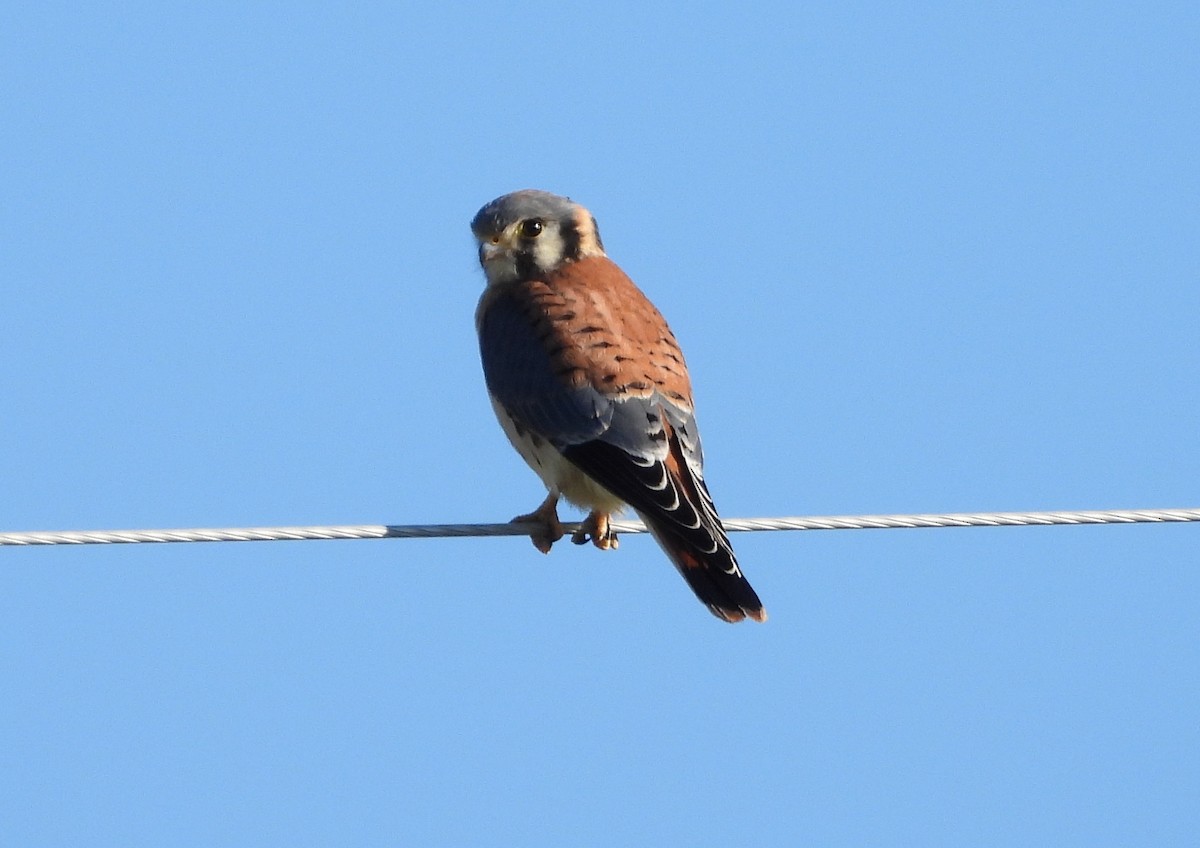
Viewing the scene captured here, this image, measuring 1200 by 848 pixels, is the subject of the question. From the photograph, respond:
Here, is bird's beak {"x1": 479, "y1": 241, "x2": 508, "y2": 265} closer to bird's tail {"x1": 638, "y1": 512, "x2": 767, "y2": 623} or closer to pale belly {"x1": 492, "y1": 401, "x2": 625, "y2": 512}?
pale belly {"x1": 492, "y1": 401, "x2": 625, "y2": 512}

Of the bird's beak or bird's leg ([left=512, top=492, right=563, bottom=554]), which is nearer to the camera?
bird's leg ([left=512, top=492, right=563, bottom=554])

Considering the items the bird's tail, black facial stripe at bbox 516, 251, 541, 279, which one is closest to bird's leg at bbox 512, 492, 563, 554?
the bird's tail

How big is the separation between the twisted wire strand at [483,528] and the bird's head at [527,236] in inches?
61.8

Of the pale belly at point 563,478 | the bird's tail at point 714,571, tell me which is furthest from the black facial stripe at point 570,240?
the bird's tail at point 714,571

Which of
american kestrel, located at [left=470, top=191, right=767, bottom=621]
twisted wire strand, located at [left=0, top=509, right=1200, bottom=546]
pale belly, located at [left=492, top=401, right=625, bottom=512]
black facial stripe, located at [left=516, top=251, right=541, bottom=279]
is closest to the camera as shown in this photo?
twisted wire strand, located at [left=0, top=509, right=1200, bottom=546]

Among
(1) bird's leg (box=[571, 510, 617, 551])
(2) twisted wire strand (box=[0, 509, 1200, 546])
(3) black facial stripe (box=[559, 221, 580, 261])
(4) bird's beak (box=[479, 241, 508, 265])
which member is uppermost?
(3) black facial stripe (box=[559, 221, 580, 261])

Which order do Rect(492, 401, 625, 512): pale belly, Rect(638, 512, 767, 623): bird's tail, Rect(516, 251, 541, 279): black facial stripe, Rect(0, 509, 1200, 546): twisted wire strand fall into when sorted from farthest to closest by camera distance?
Rect(516, 251, 541, 279): black facial stripe → Rect(492, 401, 625, 512): pale belly → Rect(638, 512, 767, 623): bird's tail → Rect(0, 509, 1200, 546): twisted wire strand

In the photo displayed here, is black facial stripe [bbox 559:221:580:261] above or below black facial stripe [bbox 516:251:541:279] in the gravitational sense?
above

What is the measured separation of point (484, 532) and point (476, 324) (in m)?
1.57

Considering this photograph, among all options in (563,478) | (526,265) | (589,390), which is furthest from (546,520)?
A: (526,265)

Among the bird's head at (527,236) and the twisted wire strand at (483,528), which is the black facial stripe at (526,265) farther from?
the twisted wire strand at (483,528)

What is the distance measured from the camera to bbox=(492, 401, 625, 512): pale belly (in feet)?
15.5

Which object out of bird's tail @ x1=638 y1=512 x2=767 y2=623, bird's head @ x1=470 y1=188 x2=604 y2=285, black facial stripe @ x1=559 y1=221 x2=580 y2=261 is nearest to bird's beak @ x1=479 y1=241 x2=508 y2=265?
bird's head @ x1=470 y1=188 x2=604 y2=285

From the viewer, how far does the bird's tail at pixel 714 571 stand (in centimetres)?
427
